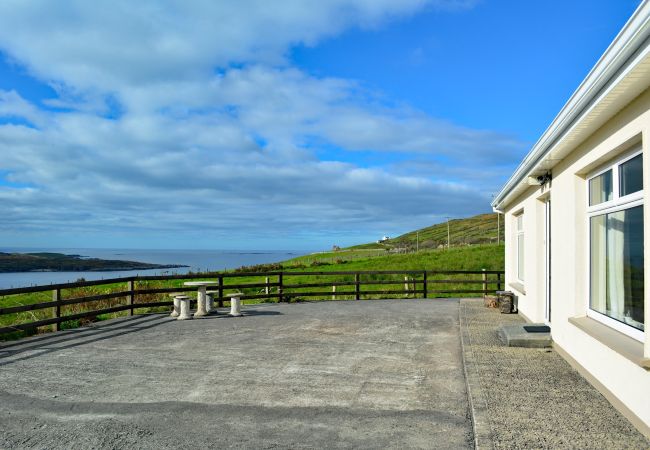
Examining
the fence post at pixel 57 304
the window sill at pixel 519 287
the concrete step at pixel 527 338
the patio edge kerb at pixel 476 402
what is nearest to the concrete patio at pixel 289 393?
the patio edge kerb at pixel 476 402

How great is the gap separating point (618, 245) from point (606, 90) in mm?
1933

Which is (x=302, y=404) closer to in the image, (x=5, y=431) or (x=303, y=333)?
(x=5, y=431)

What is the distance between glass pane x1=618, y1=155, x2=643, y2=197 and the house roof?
51 centimetres

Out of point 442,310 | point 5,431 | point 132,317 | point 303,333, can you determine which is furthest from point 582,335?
point 132,317

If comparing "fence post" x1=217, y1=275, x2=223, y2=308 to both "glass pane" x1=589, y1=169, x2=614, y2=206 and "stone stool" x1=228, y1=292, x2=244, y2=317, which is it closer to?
"stone stool" x1=228, y1=292, x2=244, y2=317

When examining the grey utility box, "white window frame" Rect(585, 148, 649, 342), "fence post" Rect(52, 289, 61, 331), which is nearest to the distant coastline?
"fence post" Rect(52, 289, 61, 331)

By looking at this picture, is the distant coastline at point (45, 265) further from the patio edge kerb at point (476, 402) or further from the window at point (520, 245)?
the patio edge kerb at point (476, 402)

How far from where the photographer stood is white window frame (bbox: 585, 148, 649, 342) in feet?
16.1

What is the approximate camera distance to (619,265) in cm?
547

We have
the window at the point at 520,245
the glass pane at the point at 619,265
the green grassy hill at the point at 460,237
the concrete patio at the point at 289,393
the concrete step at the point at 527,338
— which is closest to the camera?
the concrete patio at the point at 289,393

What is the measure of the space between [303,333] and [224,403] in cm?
467

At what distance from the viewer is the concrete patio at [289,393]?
14.4 ft

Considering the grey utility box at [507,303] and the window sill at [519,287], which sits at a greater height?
the window sill at [519,287]

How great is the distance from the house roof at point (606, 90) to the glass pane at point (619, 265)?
3.20ft
